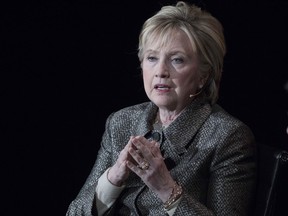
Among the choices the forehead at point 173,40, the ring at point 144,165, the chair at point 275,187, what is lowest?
the chair at point 275,187

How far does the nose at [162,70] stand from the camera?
2600 millimetres

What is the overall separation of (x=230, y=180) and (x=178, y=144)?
0.28 meters

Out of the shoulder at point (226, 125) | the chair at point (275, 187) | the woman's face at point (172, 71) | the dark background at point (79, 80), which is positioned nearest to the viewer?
the chair at point (275, 187)

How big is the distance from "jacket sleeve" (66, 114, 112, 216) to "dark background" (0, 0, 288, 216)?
0.51 metres

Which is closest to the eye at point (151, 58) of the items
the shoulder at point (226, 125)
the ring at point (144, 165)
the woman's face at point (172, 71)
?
the woman's face at point (172, 71)

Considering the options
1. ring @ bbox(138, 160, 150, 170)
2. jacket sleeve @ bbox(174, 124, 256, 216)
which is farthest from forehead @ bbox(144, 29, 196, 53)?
ring @ bbox(138, 160, 150, 170)

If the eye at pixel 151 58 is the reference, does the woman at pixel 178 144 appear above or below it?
below

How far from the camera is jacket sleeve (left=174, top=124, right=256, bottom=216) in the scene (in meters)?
2.39

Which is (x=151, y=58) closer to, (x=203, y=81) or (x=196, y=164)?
(x=203, y=81)

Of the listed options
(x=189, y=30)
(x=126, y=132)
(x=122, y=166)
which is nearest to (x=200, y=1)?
(x=189, y=30)

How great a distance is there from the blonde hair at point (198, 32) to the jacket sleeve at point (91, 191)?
48cm

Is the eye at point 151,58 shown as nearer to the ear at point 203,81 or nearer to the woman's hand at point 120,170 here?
the ear at point 203,81

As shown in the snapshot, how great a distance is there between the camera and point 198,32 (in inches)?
103

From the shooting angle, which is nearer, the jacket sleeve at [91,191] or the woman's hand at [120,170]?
the woman's hand at [120,170]
